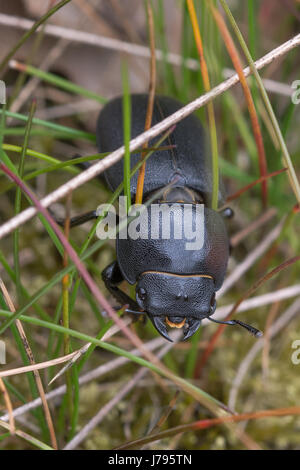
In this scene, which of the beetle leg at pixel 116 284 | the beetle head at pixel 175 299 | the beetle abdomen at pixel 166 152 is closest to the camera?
the beetle head at pixel 175 299

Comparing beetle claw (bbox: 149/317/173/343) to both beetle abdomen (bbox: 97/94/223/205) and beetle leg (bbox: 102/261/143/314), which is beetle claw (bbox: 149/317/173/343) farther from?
beetle abdomen (bbox: 97/94/223/205)

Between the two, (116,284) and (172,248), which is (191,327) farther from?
(116,284)

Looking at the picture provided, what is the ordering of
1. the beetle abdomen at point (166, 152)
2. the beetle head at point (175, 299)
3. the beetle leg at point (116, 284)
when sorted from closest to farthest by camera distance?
1. the beetle head at point (175, 299)
2. the beetle leg at point (116, 284)
3. the beetle abdomen at point (166, 152)

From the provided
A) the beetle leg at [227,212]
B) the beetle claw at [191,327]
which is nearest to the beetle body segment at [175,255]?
the beetle claw at [191,327]

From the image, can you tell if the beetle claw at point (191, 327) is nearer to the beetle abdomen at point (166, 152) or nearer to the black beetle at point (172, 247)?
the black beetle at point (172, 247)
